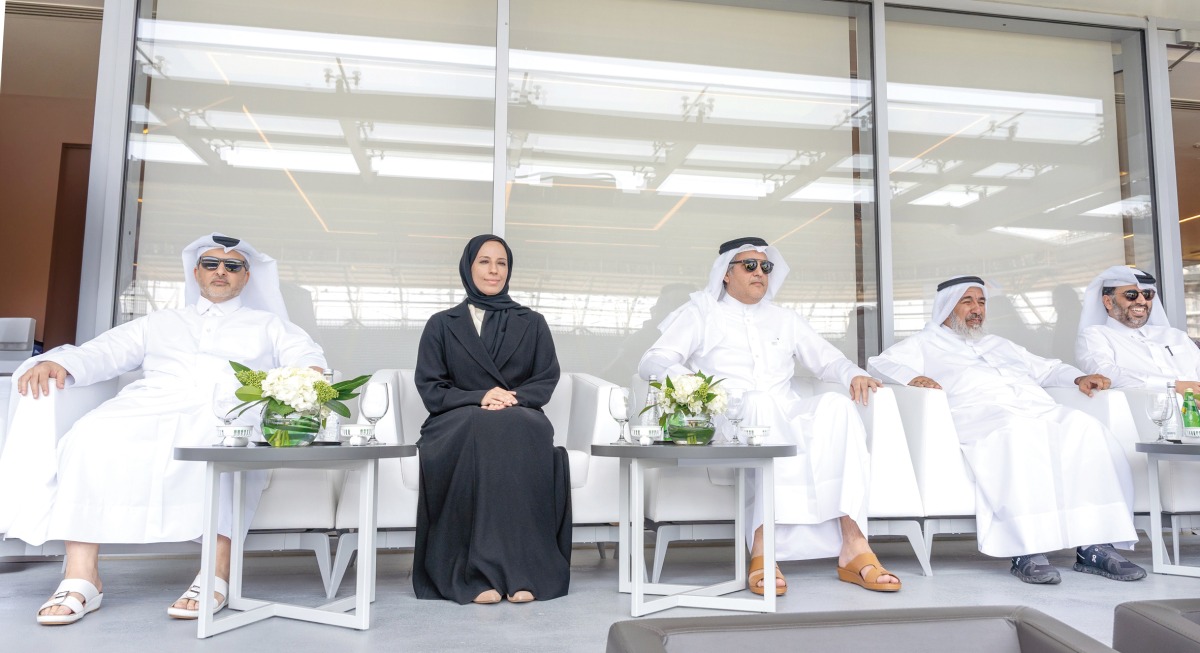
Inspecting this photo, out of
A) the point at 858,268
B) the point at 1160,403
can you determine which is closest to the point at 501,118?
the point at 858,268

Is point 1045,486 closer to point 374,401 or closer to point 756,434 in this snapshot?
point 756,434

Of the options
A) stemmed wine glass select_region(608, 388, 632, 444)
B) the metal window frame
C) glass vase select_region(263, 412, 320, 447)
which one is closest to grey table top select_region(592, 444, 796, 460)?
stemmed wine glass select_region(608, 388, 632, 444)

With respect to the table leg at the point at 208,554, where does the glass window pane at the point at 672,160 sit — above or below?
above

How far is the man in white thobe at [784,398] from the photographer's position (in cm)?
334

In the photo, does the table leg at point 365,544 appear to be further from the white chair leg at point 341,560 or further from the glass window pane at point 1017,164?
the glass window pane at point 1017,164

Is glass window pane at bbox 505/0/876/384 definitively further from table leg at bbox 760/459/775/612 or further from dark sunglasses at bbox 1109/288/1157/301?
table leg at bbox 760/459/775/612

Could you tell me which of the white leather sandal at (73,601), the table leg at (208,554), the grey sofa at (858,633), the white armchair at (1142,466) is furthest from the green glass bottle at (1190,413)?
the white leather sandal at (73,601)

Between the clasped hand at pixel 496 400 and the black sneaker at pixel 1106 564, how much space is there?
2440 millimetres

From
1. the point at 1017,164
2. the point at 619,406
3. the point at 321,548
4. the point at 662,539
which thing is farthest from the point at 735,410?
the point at 1017,164

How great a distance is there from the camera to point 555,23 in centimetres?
494

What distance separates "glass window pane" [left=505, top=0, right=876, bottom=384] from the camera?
15.5 ft

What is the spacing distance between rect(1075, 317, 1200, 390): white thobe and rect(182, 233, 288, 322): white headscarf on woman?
392cm

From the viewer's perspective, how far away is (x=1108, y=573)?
3.53 meters

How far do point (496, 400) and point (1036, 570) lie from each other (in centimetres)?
219
